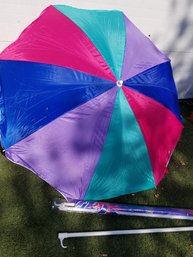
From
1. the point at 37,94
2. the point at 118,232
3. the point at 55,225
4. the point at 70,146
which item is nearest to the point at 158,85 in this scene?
the point at 70,146

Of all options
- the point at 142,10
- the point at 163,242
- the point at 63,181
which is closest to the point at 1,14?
the point at 142,10

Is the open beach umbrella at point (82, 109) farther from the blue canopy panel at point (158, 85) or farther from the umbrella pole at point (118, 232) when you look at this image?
the umbrella pole at point (118, 232)

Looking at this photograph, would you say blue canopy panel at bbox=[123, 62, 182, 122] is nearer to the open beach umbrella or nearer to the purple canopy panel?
the open beach umbrella

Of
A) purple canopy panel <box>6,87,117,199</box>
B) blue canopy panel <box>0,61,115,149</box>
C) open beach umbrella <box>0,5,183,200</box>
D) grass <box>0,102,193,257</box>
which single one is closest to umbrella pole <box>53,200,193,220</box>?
grass <box>0,102,193,257</box>

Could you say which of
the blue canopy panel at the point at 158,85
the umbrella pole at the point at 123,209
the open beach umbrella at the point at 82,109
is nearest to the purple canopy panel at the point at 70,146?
the open beach umbrella at the point at 82,109

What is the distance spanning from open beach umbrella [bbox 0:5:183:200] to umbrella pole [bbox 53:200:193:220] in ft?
1.89

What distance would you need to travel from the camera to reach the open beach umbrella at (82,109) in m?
3.56

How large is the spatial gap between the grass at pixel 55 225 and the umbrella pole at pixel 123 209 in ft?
0.23

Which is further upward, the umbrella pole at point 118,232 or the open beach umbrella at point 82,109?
the open beach umbrella at point 82,109

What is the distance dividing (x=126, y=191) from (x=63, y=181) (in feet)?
2.39

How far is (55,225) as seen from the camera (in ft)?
13.7

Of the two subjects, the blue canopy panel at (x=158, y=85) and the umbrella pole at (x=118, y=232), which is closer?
the blue canopy panel at (x=158, y=85)

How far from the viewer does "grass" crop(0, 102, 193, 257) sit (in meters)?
3.98

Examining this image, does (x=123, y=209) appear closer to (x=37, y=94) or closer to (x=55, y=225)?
(x=55, y=225)
